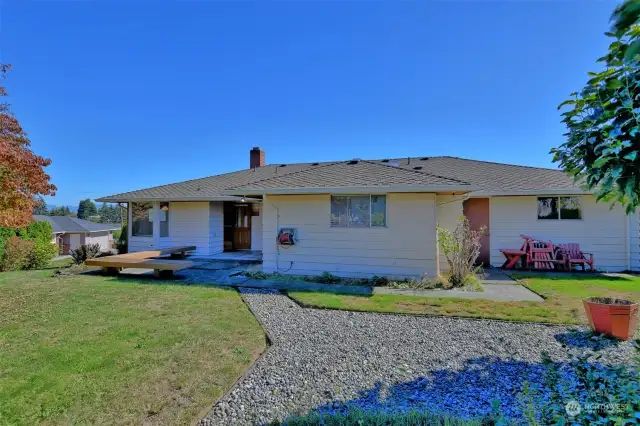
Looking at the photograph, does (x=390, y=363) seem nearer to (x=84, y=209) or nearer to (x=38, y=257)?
(x=38, y=257)

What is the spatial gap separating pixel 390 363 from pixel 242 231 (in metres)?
12.9

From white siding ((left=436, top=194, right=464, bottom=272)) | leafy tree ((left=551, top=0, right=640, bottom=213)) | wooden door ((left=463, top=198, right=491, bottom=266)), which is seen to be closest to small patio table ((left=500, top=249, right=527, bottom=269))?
wooden door ((left=463, top=198, right=491, bottom=266))

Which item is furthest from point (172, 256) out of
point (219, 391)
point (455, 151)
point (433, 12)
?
point (455, 151)

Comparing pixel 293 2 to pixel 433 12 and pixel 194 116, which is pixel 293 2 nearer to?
pixel 433 12

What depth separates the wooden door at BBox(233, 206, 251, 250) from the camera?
15773 millimetres

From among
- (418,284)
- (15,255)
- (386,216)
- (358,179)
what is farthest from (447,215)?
(15,255)

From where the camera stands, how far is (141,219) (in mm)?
15047

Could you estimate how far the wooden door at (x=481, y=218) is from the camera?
472 inches

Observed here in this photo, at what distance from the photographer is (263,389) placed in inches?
130

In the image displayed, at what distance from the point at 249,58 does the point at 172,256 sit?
30.0 ft

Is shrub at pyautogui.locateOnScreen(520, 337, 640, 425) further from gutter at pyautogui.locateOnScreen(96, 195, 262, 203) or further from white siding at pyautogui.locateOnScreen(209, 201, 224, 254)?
white siding at pyautogui.locateOnScreen(209, 201, 224, 254)

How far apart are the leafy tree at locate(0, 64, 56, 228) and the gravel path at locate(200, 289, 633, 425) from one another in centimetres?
712

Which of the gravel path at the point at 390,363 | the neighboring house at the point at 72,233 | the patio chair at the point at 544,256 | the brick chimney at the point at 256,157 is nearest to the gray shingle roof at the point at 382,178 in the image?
the brick chimney at the point at 256,157

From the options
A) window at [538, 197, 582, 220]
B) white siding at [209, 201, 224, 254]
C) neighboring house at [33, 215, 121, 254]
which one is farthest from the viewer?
neighboring house at [33, 215, 121, 254]
